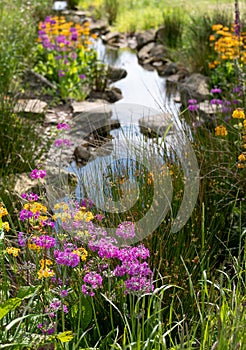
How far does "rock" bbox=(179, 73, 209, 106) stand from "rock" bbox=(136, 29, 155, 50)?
311 centimetres

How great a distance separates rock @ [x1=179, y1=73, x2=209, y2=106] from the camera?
6.69m

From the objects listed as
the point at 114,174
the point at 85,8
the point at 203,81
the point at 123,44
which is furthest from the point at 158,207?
the point at 85,8

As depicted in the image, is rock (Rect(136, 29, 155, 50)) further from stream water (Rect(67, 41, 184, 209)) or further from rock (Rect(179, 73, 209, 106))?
rock (Rect(179, 73, 209, 106))

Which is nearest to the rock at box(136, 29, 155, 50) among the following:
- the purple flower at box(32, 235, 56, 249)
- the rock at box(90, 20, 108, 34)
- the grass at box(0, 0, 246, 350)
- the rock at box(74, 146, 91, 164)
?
the rock at box(90, 20, 108, 34)

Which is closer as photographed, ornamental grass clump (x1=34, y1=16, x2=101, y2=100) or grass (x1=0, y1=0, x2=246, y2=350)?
grass (x1=0, y1=0, x2=246, y2=350)

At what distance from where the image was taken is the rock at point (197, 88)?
669cm

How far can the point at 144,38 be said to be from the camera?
1034 cm

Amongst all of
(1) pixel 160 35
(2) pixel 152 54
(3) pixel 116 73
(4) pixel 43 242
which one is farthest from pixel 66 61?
(4) pixel 43 242

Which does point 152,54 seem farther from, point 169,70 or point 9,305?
point 9,305

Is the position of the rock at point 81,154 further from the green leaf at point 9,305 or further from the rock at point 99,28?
the rock at point 99,28

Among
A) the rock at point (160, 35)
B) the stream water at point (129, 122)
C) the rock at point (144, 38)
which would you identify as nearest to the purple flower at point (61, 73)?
the stream water at point (129, 122)

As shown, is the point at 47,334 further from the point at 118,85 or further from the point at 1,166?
the point at 118,85

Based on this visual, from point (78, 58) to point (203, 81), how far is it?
1.53 m

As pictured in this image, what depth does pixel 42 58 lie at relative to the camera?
751 cm
